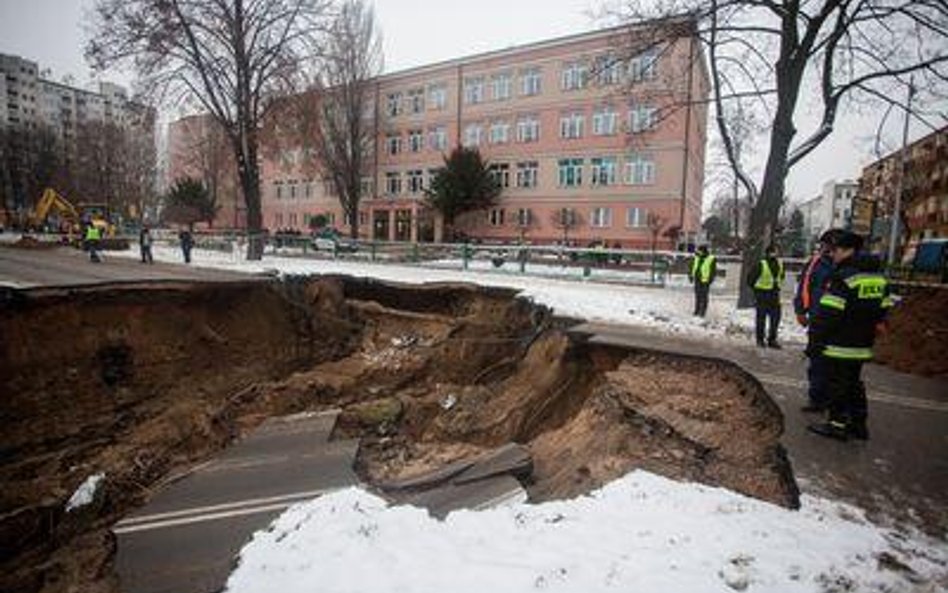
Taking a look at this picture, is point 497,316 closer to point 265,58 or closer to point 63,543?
point 63,543

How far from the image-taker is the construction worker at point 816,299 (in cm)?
620

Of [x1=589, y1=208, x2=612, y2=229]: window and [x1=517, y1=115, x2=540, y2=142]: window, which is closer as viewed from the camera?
[x1=589, y1=208, x2=612, y2=229]: window

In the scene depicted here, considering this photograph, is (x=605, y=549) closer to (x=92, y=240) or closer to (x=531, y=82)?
(x=92, y=240)

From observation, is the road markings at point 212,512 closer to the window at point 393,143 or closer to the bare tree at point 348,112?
the bare tree at point 348,112

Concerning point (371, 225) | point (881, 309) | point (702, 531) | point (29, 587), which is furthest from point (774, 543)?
point (371, 225)

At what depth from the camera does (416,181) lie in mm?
41125

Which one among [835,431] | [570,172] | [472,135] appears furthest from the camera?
[472,135]

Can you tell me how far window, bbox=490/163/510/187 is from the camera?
36.6 metres

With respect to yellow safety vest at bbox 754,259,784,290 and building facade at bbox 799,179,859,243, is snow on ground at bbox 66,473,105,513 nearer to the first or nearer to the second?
yellow safety vest at bbox 754,259,784,290

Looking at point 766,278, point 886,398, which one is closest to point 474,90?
point 766,278

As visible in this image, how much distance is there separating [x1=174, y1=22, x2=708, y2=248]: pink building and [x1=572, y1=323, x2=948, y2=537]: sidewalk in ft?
71.4

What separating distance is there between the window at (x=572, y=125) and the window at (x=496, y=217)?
625 cm

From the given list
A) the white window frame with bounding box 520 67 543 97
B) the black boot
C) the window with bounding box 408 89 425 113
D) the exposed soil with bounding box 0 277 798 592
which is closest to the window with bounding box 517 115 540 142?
the white window frame with bounding box 520 67 543 97

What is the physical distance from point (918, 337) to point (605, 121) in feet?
85.2
